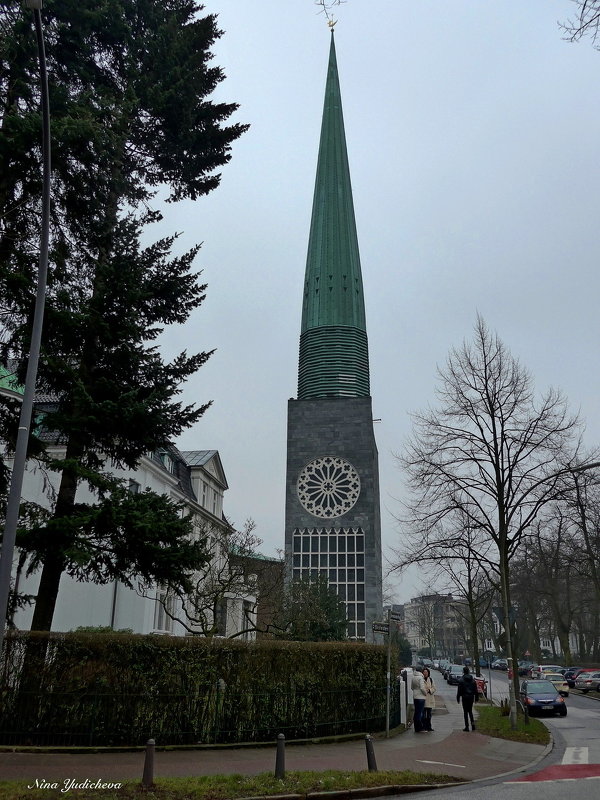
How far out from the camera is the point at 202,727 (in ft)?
46.4

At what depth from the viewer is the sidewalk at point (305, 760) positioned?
409 inches

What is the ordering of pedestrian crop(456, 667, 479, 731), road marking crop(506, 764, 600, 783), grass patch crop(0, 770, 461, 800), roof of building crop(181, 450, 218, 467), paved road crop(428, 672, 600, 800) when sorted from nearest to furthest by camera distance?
grass patch crop(0, 770, 461, 800)
paved road crop(428, 672, 600, 800)
road marking crop(506, 764, 600, 783)
pedestrian crop(456, 667, 479, 731)
roof of building crop(181, 450, 218, 467)

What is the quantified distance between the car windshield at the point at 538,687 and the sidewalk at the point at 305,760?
1072cm

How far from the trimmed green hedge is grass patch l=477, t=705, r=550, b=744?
418 cm

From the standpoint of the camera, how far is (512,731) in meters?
18.5

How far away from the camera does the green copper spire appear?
203 feet

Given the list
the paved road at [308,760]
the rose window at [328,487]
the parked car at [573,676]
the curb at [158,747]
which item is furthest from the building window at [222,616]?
the parked car at [573,676]

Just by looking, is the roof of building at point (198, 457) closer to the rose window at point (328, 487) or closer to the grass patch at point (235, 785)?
the rose window at point (328, 487)

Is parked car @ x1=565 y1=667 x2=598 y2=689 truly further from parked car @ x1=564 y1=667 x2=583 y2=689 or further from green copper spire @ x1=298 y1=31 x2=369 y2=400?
green copper spire @ x1=298 y1=31 x2=369 y2=400

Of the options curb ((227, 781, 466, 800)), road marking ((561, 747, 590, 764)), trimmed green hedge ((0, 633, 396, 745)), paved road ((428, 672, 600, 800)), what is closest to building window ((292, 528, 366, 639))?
paved road ((428, 672, 600, 800))

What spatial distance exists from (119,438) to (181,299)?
3401 millimetres

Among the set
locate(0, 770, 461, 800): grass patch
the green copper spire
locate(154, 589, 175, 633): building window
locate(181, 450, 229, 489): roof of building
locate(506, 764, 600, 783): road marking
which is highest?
the green copper spire

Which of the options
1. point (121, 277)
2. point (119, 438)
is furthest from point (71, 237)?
point (119, 438)

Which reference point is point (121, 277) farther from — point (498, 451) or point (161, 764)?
point (498, 451)
